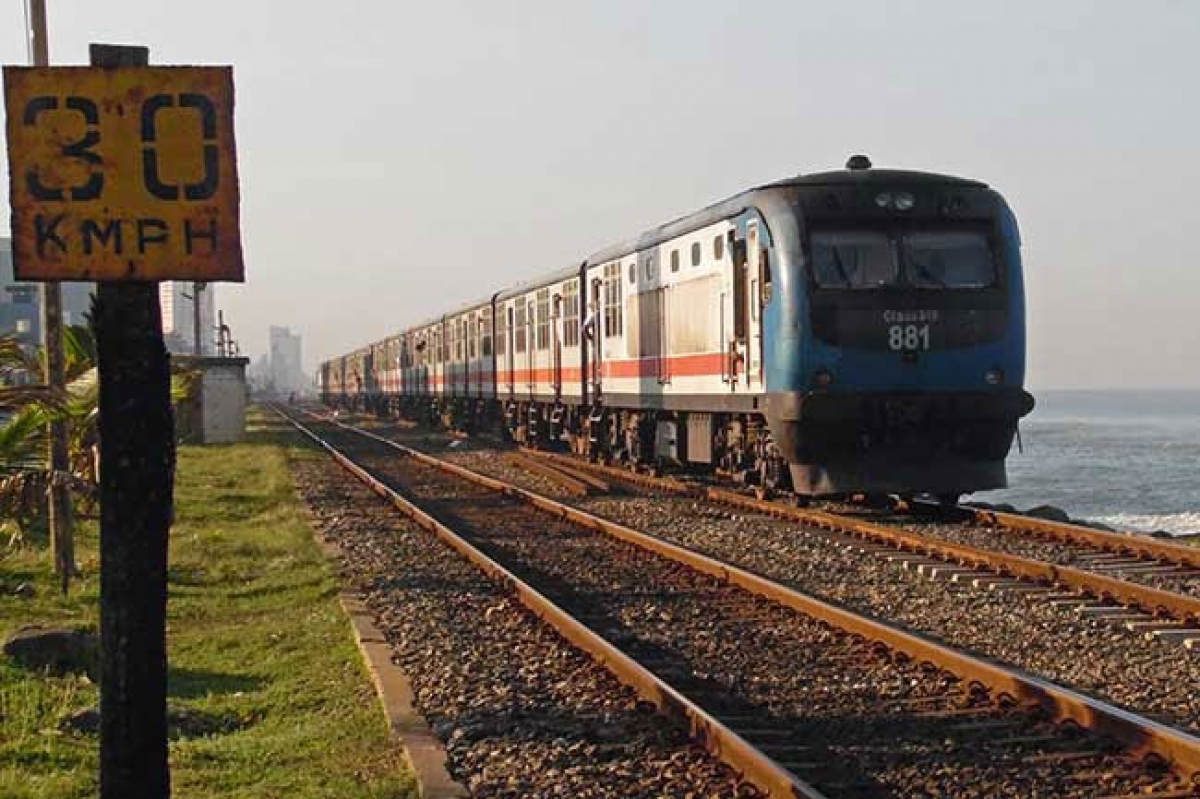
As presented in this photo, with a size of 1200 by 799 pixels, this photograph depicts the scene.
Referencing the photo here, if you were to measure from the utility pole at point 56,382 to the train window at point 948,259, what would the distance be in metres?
7.97

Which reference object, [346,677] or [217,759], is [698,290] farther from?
[217,759]

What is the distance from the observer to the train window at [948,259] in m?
15.0

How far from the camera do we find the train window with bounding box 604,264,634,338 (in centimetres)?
2248

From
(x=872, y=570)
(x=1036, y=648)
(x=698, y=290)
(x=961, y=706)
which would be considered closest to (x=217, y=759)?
(x=961, y=706)

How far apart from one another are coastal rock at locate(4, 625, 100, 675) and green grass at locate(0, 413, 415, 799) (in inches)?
10.6

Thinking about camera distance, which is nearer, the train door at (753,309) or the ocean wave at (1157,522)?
the train door at (753,309)

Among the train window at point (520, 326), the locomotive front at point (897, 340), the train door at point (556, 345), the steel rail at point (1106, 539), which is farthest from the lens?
the train window at point (520, 326)

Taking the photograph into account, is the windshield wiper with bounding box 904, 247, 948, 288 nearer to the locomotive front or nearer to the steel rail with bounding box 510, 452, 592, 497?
the locomotive front

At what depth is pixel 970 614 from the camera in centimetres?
960

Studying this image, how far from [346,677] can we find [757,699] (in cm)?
245

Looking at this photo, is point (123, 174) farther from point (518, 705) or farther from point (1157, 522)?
point (1157, 522)

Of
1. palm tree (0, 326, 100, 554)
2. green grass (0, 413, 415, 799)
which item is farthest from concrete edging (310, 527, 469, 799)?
palm tree (0, 326, 100, 554)

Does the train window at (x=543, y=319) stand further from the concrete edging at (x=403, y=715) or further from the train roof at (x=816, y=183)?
the concrete edging at (x=403, y=715)

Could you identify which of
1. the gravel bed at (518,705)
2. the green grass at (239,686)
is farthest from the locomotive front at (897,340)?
the green grass at (239,686)
